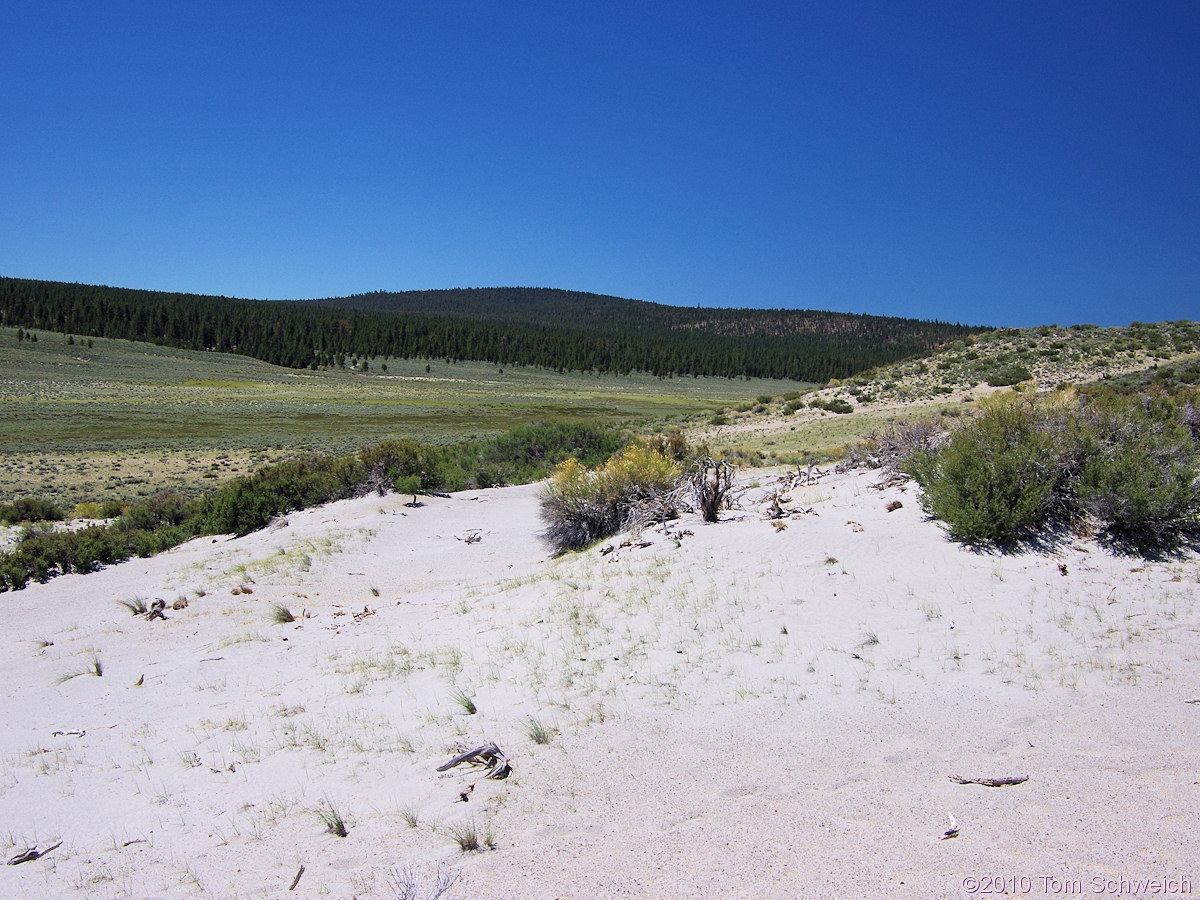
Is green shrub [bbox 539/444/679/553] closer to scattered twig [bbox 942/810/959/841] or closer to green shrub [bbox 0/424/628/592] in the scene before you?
green shrub [bbox 0/424/628/592]

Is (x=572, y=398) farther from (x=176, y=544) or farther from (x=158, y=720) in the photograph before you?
(x=158, y=720)

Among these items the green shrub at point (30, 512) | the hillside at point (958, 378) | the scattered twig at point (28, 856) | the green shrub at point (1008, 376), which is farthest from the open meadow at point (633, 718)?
the green shrub at point (1008, 376)

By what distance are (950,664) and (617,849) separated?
2.93 m

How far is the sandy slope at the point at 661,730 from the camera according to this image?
2.91 m

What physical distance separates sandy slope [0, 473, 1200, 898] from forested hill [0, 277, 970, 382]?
91.9 metres

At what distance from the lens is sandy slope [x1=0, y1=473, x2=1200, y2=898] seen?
9.53 ft

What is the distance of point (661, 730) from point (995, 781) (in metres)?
1.82

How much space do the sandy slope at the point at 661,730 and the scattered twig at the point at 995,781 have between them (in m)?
0.04

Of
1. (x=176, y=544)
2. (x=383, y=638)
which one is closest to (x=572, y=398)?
(x=176, y=544)

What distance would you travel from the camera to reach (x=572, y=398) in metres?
73.1

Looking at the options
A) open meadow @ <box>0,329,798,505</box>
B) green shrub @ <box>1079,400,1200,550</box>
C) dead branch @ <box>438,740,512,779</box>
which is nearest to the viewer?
dead branch @ <box>438,740,512,779</box>

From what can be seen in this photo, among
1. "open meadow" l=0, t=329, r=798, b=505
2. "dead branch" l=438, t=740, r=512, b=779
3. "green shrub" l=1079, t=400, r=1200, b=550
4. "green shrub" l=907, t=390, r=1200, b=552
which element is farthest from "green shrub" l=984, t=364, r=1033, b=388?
"dead branch" l=438, t=740, r=512, b=779

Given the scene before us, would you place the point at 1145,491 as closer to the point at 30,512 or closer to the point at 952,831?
the point at 952,831

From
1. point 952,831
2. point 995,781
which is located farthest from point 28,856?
point 995,781
